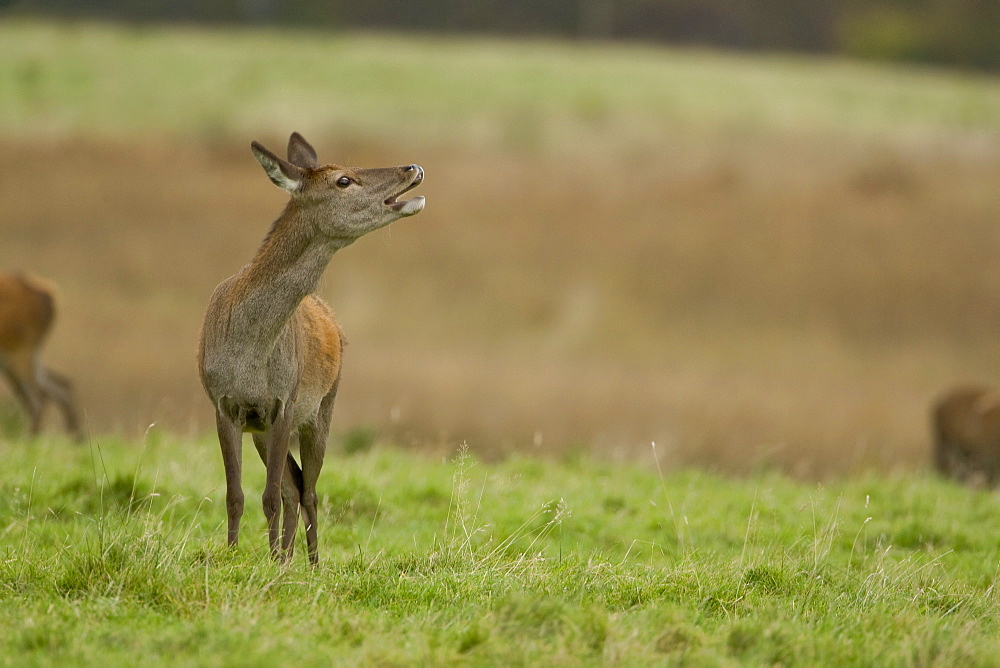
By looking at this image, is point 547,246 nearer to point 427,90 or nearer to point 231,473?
point 427,90

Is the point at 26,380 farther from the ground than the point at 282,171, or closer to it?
closer to it

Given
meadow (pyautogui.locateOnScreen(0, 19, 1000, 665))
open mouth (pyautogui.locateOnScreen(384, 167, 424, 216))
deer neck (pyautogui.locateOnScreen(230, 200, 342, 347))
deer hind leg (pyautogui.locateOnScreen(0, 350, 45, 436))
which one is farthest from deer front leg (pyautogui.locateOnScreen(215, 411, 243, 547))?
deer hind leg (pyautogui.locateOnScreen(0, 350, 45, 436))

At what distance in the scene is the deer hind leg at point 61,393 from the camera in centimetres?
1299

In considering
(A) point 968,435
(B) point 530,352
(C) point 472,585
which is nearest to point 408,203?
(C) point 472,585

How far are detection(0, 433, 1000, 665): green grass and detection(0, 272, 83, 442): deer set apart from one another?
13.8 ft

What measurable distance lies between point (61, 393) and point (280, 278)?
7643mm

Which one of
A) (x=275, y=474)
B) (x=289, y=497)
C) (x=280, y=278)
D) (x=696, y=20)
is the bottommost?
(x=289, y=497)

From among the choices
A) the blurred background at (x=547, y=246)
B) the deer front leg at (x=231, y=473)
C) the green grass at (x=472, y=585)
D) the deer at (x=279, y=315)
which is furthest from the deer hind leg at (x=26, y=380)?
the deer front leg at (x=231, y=473)

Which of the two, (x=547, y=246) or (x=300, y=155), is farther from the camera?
(x=547, y=246)

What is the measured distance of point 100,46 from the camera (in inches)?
1435

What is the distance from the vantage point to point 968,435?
44.1 feet

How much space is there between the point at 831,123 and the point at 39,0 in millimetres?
29906

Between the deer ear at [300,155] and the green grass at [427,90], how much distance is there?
882 inches

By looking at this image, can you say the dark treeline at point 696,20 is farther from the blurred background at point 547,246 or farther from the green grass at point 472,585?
the green grass at point 472,585
